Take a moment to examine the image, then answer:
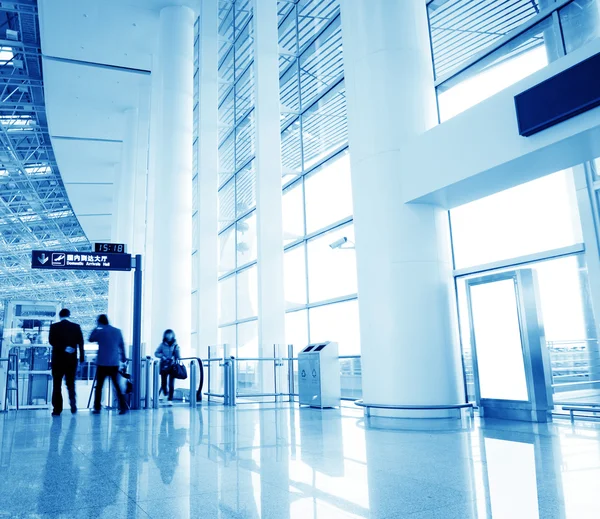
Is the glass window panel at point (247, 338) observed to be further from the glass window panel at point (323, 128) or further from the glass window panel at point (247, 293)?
the glass window panel at point (323, 128)

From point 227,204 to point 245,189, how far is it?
1.50 meters

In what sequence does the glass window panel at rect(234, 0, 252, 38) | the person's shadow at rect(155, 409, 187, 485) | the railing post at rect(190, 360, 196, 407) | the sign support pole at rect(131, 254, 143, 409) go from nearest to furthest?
the person's shadow at rect(155, 409, 187, 485) < the sign support pole at rect(131, 254, 143, 409) < the railing post at rect(190, 360, 196, 407) < the glass window panel at rect(234, 0, 252, 38)

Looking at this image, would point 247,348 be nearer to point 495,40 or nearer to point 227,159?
point 227,159

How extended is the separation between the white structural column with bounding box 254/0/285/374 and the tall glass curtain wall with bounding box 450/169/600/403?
5583 mm

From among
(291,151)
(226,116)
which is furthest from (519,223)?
(226,116)

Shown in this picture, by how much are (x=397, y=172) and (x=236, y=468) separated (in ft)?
16.2

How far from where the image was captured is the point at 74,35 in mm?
18938

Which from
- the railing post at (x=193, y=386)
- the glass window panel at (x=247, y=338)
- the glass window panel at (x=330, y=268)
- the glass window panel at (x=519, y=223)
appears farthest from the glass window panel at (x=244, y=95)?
the glass window panel at (x=519, y=223)

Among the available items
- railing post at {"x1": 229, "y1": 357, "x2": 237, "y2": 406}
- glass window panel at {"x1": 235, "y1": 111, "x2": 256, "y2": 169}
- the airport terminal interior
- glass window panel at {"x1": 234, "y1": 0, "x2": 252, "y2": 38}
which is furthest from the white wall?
glass window panel at {"x1": 234, "y1": 0, "x2": 252, "y2": 38}

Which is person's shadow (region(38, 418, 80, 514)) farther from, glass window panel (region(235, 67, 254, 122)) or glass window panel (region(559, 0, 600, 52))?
glass window panel (region(235, 67, 254, 122))

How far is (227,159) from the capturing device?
19.9 meters

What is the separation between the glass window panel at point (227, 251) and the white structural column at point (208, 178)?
0.61 metres

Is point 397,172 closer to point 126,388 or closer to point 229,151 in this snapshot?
point 126,388

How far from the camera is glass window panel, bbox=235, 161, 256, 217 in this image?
17812 mm
